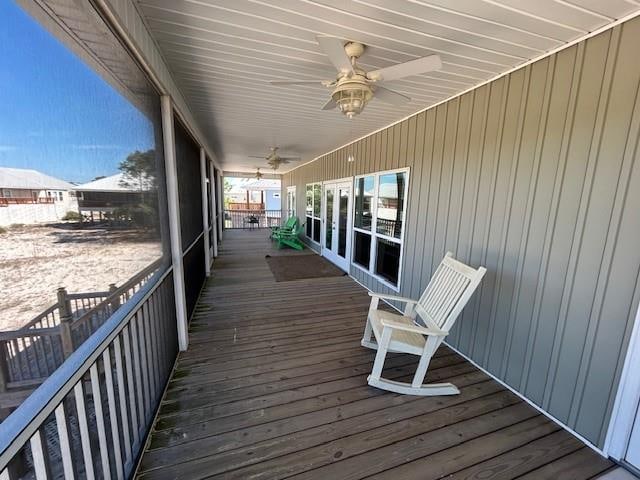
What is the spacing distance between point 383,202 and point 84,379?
Answer: 3.84 meters

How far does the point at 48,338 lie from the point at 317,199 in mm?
6766

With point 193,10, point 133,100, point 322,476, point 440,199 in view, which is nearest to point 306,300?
point 440,199

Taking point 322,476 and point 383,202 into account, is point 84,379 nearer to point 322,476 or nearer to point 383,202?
point 322,476

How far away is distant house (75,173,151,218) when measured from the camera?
1.11 metres

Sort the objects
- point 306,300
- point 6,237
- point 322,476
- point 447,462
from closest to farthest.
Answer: point 6,237 < point 322,476 < point 447,462 < point 306,300

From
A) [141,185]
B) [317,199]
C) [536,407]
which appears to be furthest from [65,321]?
[317,199]

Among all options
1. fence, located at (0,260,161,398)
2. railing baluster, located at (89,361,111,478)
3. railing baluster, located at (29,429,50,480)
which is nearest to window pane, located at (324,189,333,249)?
fence, located at (0,260,161,398)

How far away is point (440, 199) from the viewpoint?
3053 millimetres

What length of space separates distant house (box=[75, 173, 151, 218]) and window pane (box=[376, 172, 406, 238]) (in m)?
3.06

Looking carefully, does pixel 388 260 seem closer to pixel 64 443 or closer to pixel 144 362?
pixel 144 362

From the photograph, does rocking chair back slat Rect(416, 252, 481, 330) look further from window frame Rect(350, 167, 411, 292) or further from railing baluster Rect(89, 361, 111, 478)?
railing baluster Rect(89, 361, 111, 478)

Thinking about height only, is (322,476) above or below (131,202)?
below

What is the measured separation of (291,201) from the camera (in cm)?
1070

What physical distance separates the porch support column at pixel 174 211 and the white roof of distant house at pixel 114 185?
1.74ft
